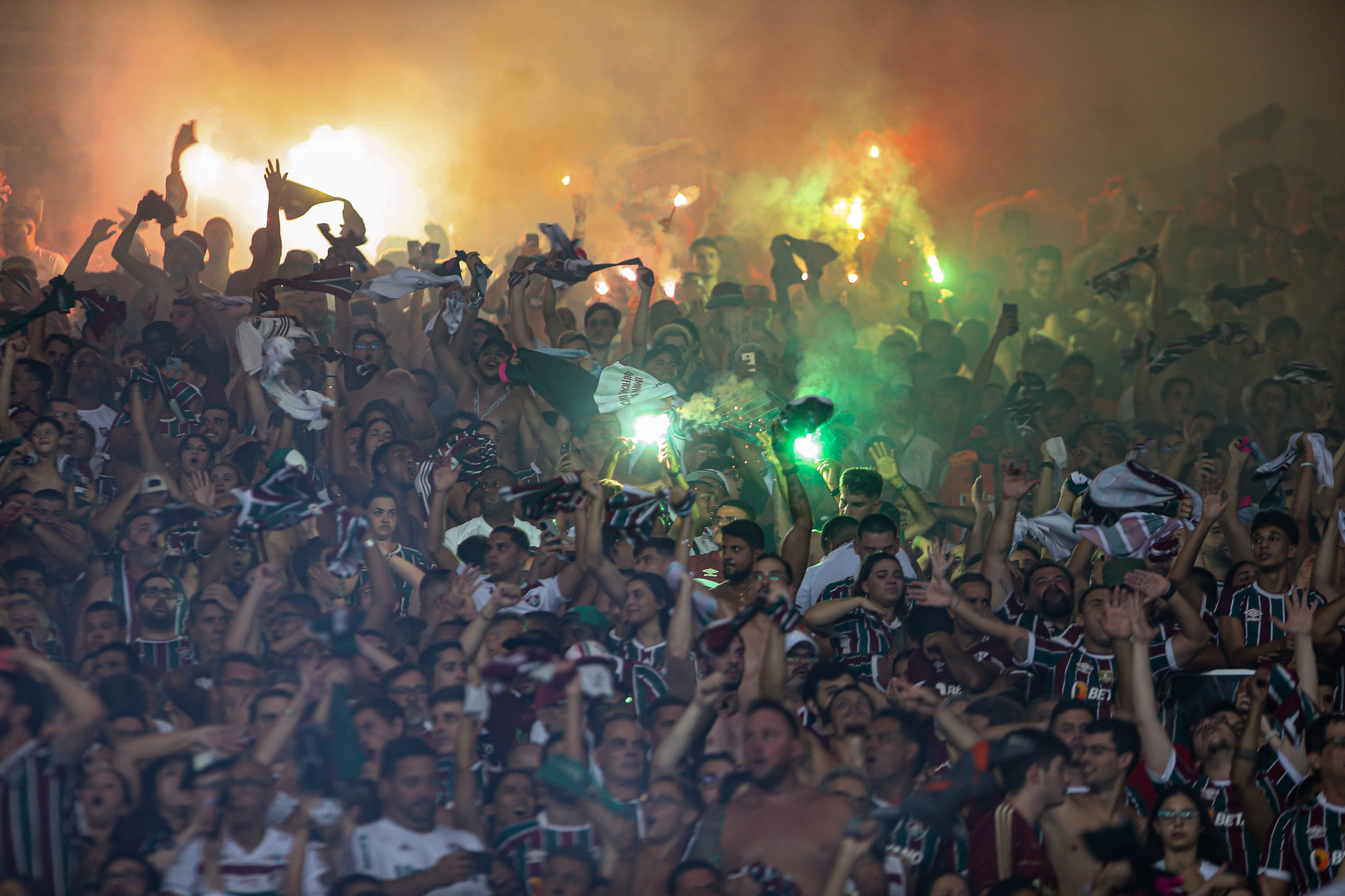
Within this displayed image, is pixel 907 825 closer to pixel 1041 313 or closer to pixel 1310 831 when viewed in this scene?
pixel 1310 831

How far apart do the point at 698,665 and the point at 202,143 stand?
9.62 meters

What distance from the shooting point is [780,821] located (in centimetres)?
382

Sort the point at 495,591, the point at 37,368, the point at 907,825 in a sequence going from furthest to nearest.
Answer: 1. the point at 37,368
2. the point at 495,591
3. the point at 907,825

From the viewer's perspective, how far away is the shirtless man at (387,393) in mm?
6566

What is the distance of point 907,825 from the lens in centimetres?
384

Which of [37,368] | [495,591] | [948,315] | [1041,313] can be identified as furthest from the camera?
[948,315]

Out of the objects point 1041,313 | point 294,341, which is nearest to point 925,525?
point 294,341

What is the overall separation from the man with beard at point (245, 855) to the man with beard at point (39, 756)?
43cm

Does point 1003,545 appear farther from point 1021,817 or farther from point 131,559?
point 131,559

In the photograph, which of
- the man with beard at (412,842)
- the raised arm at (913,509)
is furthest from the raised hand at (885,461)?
the man with beard at (412,842)

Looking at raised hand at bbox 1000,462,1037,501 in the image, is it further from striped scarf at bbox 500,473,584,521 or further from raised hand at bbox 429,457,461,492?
raised hand at bbox 429,457,461,492

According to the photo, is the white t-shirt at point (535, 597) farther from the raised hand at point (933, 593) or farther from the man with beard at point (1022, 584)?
the man with beard at point (1022, 584)

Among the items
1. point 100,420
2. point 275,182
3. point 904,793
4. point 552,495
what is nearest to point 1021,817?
point 904,793

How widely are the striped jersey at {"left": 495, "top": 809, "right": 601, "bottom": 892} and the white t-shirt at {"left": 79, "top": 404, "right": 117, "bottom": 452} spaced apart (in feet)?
11.5
